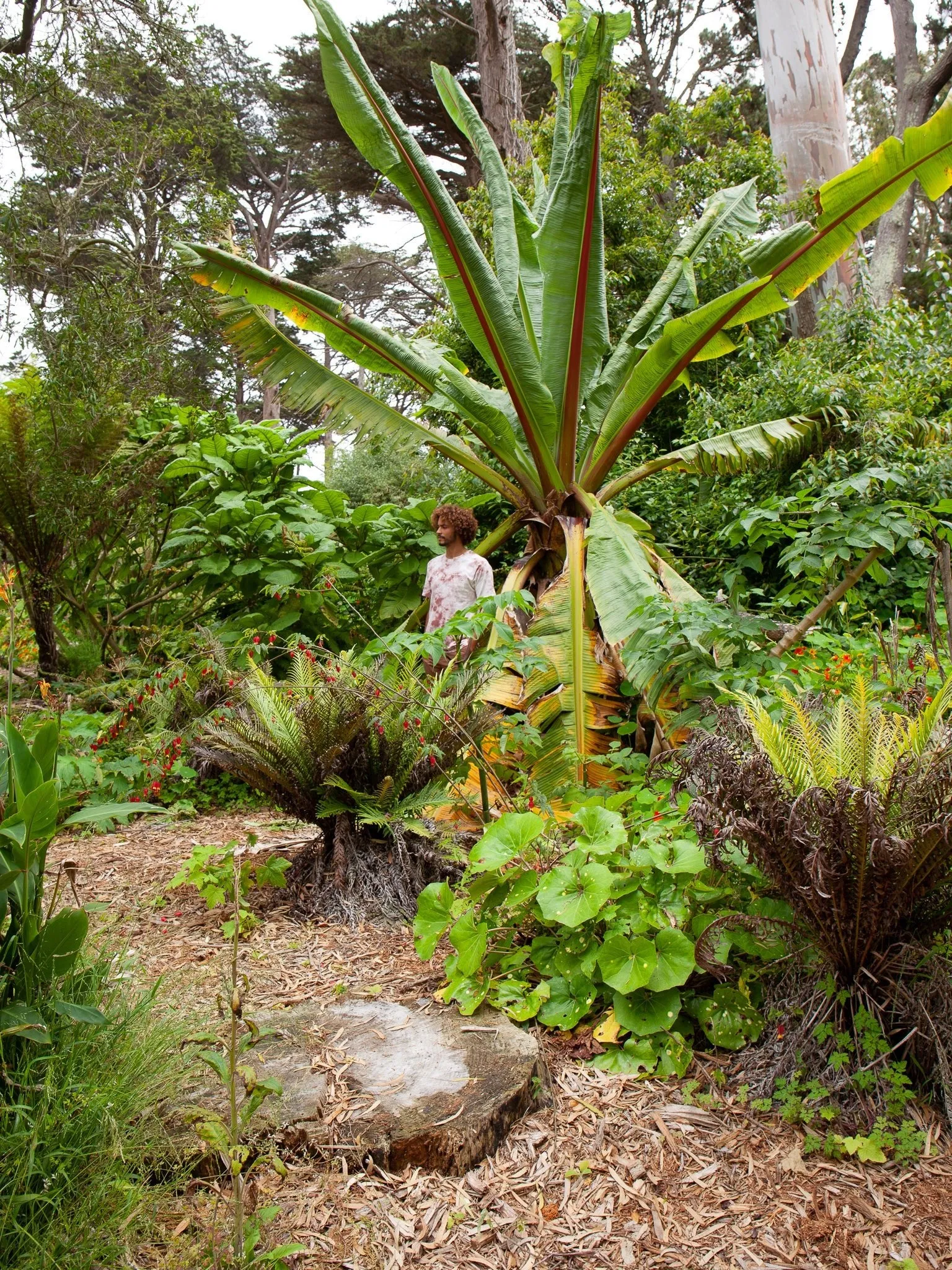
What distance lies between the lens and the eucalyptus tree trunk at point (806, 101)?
8281mm

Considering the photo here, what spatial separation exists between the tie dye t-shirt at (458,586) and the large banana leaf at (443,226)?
0.79 m

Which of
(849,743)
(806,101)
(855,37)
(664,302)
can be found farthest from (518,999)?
(855,37)

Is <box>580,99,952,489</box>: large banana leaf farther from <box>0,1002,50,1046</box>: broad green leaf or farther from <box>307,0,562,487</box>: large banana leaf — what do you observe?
<box>0,1002,50,1046</box>: broad green leaf

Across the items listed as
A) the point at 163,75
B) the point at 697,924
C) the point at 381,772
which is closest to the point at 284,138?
the point at 163,75

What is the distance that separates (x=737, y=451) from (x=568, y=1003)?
369 centimetres

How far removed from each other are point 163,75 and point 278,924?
9210mm

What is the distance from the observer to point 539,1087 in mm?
1943

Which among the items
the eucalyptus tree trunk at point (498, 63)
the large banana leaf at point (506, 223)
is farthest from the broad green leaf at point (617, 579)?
the eucalyptus tree trunk at point (498, 63)

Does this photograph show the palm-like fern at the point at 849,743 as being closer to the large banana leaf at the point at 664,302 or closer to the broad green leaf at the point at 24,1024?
the broad green leaf at the point at 24,1024

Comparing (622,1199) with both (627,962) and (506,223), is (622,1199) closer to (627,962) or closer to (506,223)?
(627,962)

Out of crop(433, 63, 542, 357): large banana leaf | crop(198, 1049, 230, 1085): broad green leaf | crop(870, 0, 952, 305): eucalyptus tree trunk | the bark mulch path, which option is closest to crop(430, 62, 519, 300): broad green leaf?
crop(433, 63, 542, 357): large banana leaf

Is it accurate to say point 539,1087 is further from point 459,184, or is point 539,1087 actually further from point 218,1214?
point 459,184

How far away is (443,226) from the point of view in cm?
456

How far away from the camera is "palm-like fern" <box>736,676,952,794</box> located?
1.84 metres
